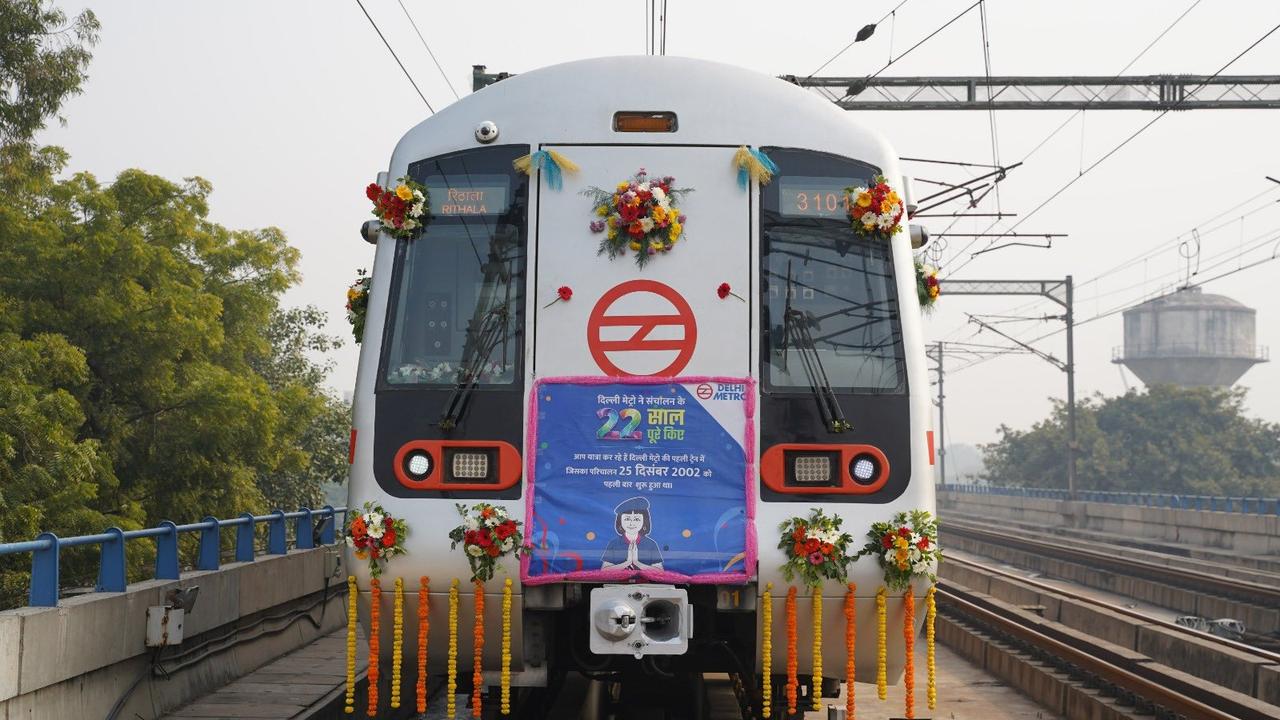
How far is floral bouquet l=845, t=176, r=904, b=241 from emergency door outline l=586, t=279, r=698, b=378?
1019mm

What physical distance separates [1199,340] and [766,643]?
106m

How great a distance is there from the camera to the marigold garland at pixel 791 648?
7332 mm

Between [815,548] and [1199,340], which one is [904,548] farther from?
[1199,340]

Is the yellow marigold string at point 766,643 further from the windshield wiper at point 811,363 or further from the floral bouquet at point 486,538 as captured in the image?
the floral bouquet at point 486,538

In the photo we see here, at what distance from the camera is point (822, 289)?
7.75 meters

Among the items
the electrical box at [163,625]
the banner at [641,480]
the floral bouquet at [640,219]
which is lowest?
the electrical box at [163,625]

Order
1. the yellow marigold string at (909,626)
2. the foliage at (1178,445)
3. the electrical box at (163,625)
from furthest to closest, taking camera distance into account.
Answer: the foliage at (1178,445), the electrical box at (163,625), the yellow marigold string at (909,626)

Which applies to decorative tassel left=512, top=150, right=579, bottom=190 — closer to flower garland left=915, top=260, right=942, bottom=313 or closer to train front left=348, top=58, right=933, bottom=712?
train front left=348, top=58, right=933, bottom=712

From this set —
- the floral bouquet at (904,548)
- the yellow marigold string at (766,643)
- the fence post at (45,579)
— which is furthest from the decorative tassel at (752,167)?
the fence post at (45,579)

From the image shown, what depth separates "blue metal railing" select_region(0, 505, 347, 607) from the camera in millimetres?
8656

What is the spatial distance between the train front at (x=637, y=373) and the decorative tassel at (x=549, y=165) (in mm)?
12

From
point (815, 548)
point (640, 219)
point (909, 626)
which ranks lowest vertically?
point (909, 626)

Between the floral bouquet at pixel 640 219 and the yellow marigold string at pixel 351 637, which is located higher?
the floral bouquet at pixel 640 219

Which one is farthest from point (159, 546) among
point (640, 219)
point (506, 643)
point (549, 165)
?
point (640, 219)
